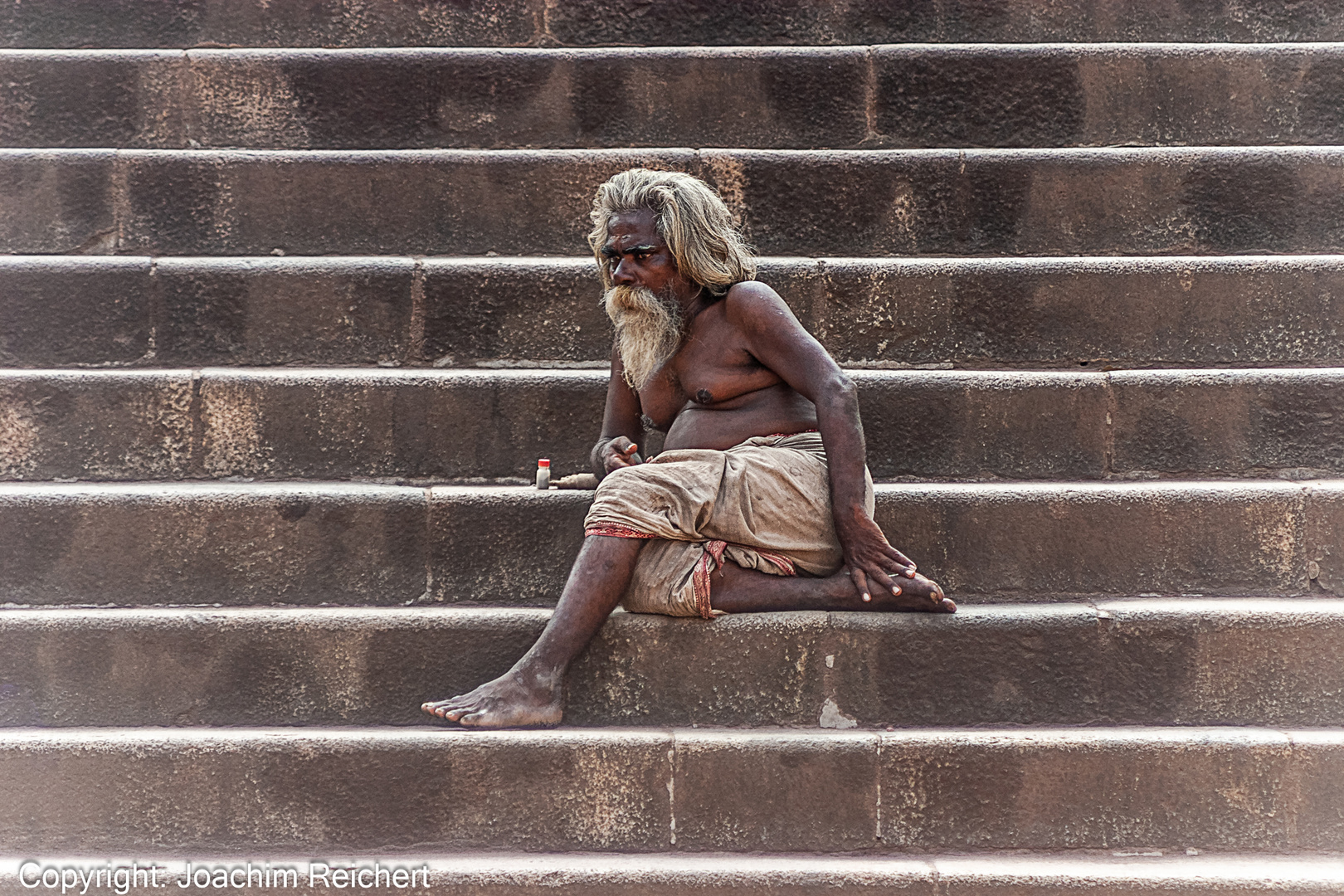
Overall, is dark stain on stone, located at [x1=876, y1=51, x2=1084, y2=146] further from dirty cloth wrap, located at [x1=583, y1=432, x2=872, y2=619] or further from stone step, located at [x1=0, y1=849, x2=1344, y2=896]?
stone step, located at [x1=0, y1=849, x2=1344, y2=896]

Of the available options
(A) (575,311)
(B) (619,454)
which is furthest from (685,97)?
(B) (619,454)

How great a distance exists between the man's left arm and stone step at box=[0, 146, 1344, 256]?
148cm

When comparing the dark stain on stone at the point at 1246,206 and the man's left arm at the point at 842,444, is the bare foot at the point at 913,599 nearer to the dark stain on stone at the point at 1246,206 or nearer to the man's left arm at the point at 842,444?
the man's left arm at the point at 842,444

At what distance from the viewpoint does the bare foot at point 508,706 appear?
3.26m

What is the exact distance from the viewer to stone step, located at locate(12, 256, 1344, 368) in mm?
4465

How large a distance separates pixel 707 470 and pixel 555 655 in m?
0.77

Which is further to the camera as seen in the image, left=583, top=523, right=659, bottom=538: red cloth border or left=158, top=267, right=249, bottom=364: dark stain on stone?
left=158, top=267, right=249, bottom=364: dark stain on stone

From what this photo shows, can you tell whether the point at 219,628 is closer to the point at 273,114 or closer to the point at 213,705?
the point at 213,705

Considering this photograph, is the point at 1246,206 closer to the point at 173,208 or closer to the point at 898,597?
the point at 898,597

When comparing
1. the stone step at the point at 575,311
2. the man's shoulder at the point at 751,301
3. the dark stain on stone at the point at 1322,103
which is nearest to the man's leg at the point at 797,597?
the man's shoulder at the point at 751,301

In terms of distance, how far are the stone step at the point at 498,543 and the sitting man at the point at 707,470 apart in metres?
0.46

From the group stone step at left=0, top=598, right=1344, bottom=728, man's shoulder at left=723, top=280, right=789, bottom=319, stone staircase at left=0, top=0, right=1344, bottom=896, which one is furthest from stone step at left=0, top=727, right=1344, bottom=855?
man's shoulder at left=723, top=280, right=789, bottom=319

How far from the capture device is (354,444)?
423cm

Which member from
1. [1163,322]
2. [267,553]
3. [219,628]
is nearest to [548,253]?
[267,553]
